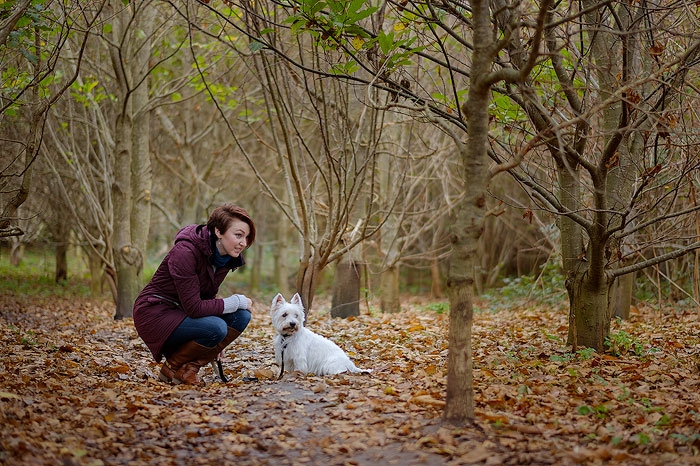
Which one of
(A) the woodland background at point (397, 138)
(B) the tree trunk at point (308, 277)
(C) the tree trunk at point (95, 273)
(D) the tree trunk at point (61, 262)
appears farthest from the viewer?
(D) the tree trunk at point (61, 262)

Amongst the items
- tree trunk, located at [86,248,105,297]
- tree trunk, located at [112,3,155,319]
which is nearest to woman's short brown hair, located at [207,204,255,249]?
tree trunk, located at [112,3,155,319]

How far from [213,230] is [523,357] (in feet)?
10.6

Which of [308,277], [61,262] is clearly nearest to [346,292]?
[308,277]

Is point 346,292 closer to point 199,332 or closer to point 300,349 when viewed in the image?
point 300,349

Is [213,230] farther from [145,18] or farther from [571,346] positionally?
[145,18]

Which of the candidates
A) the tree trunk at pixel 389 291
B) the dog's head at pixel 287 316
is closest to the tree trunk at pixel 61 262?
the tree trunk at pixel 389 291

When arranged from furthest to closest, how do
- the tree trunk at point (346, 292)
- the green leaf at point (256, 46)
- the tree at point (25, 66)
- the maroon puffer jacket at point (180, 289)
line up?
the tree trunk at point (346, 292)
the tree at point (25, 66)
the maroon puffer jacket at point (180, 289)
the green leaf at point (256, 46)

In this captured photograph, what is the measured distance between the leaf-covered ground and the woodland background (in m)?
0.24

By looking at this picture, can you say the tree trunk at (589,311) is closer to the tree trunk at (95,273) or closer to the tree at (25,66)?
the tree at (25,66)

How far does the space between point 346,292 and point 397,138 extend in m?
3.57

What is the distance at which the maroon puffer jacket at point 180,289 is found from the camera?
5.44 meters

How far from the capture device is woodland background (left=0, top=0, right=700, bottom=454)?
4992 millimetres

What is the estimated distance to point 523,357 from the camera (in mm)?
6152

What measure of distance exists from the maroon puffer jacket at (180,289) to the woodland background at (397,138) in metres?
1.42
